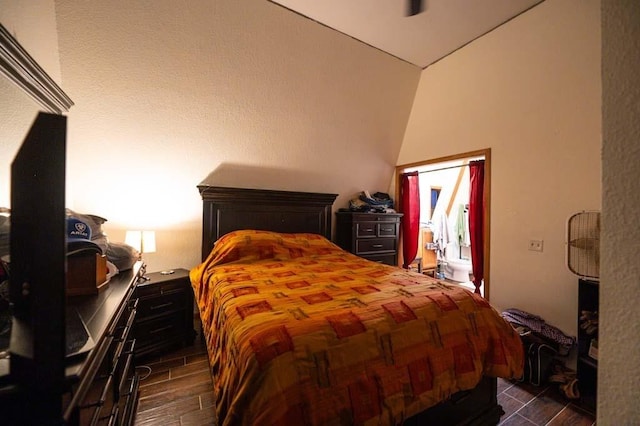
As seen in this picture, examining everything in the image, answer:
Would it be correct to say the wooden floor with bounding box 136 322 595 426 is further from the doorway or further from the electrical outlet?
the doorway

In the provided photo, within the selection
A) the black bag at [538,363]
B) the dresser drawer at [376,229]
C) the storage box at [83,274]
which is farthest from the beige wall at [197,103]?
the black bag at [538,363]

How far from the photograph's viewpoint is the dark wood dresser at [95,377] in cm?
53

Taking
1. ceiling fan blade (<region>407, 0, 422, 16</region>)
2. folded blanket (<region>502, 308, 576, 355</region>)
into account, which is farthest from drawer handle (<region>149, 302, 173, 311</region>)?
folded blanket (<region>502, 308, 576, 355</region>)

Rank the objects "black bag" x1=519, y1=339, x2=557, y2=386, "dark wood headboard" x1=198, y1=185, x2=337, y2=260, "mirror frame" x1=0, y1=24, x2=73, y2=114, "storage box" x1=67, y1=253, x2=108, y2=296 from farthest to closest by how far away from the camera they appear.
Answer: "dark wood headboard" x1=198, y1=185, x2=337, y2=260 < "black bag" x1=519, y1=339, x2=557, y2=386 < "storage box" x1=67, y1=253, x2=108, y2=296 < "mirror frame" x1=0, y1=24, x2=73, y2=114

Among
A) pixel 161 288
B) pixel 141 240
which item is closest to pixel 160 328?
pixel 161 288

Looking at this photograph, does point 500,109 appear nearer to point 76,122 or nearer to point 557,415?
point 557,415

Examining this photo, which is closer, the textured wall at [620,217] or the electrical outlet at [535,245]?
the textured wall at [620,217]

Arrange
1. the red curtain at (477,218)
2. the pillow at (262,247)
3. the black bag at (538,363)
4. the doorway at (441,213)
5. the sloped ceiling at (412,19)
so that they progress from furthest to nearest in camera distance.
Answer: the doorway at (441,213) < the red curtain at (477,218) < the pillow at (262,247) < the sloped ceiling at (412,19) < the black bag at (538,363)

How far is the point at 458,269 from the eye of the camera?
471 centimetres

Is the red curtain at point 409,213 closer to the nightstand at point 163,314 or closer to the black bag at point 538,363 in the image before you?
the black bag at point 538,363

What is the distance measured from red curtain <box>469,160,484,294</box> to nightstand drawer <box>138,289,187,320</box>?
3326mm

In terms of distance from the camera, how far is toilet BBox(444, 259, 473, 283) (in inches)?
183

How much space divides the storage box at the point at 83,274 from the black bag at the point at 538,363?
2.81 metres

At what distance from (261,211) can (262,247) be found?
0.62 meters
